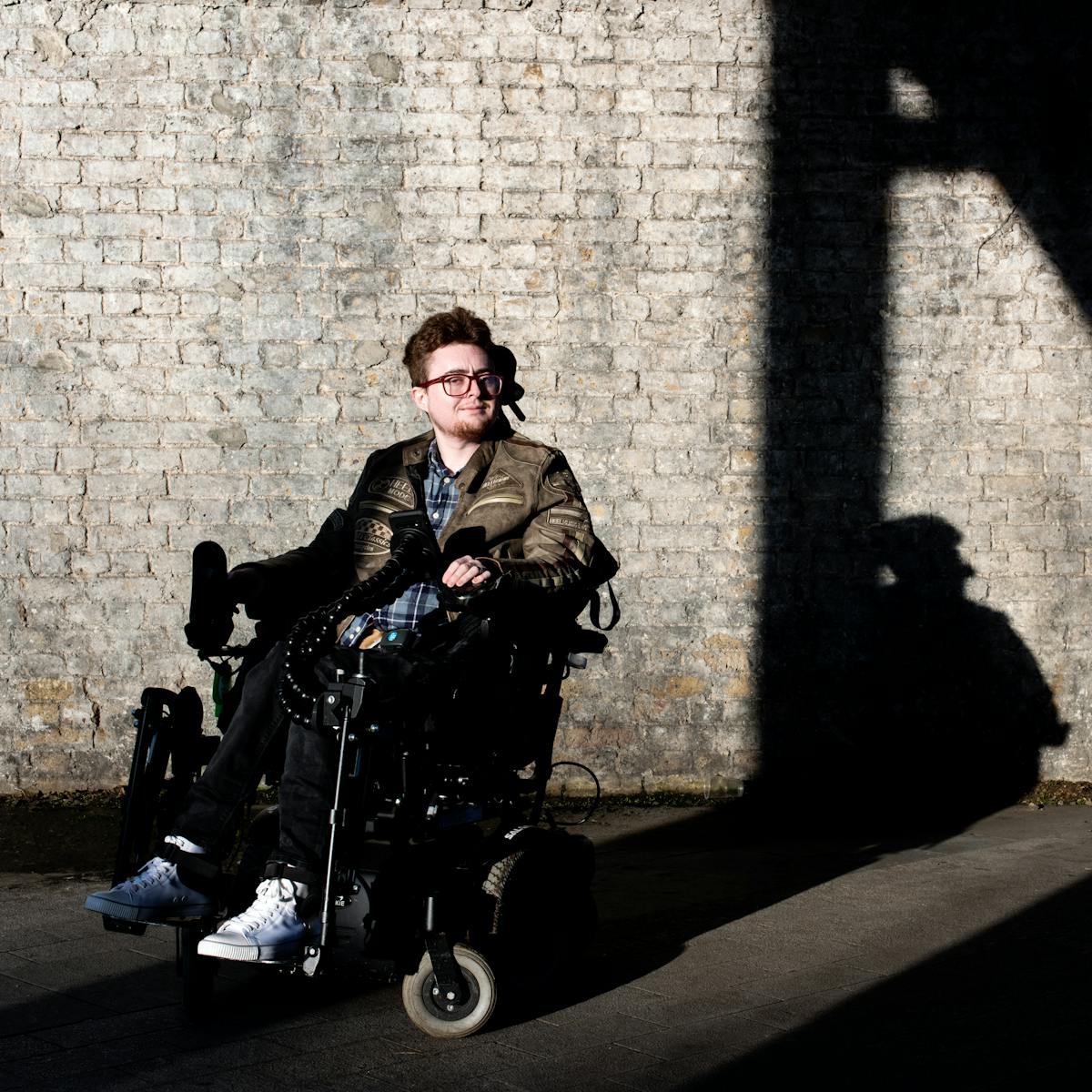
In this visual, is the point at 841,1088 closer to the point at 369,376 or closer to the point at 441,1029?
the point at 441,1029

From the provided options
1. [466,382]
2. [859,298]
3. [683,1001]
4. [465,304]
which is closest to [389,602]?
[466,382]

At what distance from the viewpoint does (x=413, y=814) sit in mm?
3461

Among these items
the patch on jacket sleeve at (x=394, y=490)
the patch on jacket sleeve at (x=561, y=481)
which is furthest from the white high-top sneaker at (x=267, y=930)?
the patch on jacket sleeve at (x=561, y=481)

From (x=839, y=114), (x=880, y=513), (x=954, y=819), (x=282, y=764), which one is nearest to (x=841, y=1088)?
(x=282, y=764)

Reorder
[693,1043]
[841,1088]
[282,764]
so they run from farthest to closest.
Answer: [282,764] → [693,1043] → [841,1088]

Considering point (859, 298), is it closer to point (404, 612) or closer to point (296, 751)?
point (404, 612)

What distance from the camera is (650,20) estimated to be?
→ 655cm

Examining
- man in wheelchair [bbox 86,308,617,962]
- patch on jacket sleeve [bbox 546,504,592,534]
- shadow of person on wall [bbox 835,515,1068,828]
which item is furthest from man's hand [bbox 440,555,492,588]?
shadow of person on wall [bbox 835,515,1068,828]

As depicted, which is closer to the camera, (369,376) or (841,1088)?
(841,1088)

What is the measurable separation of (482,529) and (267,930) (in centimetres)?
115

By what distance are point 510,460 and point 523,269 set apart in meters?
2.77

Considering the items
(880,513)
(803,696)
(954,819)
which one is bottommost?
(954,819)

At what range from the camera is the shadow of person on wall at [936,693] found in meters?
6.69

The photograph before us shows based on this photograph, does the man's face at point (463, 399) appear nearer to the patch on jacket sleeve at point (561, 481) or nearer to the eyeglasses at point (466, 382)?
the eyeglasses at point (466, 382)
